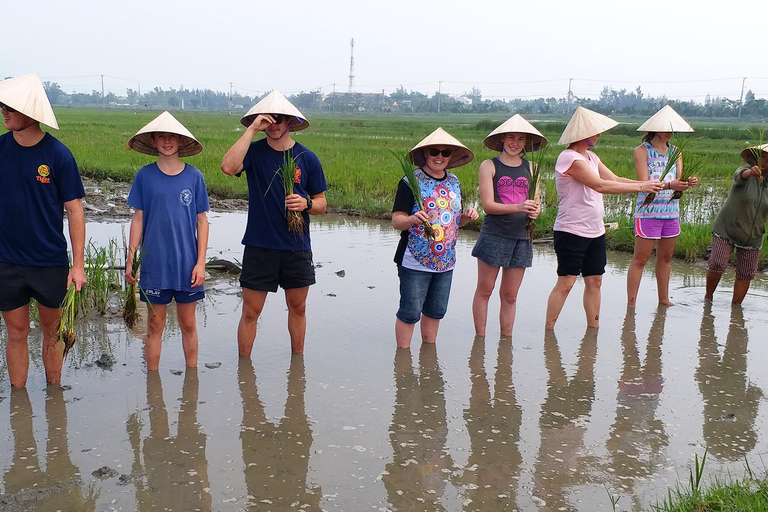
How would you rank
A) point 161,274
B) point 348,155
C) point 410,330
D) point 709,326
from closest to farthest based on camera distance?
point 161,274 → point 410,330 → point 709,326 → point 348,155

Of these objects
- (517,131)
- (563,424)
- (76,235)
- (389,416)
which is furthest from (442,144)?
(76,235)

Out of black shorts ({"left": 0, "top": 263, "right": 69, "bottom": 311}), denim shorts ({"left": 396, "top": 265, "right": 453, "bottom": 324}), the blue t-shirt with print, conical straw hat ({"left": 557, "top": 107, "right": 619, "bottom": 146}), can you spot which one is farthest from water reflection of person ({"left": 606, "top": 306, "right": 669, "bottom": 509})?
black shorts ({"left": 0, "top": 263, "right": 69, "bottom": 311})

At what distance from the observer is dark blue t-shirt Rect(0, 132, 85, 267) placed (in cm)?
361

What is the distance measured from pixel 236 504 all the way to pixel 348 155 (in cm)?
1551

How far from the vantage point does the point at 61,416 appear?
3.73m

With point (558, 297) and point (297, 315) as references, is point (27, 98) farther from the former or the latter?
point (558, 297)

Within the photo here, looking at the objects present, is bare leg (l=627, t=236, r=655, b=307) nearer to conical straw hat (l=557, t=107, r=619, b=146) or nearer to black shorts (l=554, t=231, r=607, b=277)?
black shorts (l=554, t=231, r=607, b=277)

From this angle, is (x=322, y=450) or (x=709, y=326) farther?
(x=709, y=326)

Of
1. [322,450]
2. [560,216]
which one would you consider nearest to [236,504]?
[322,450]

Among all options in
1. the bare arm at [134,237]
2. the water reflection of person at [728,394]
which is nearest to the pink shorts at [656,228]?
the water reflection of person at [728,394]

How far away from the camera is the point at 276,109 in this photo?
4156 mm

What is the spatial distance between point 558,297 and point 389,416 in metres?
1.97

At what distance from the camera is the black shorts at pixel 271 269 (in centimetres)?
430

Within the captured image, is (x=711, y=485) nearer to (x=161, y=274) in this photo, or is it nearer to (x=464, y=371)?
(x=464, y=371)
